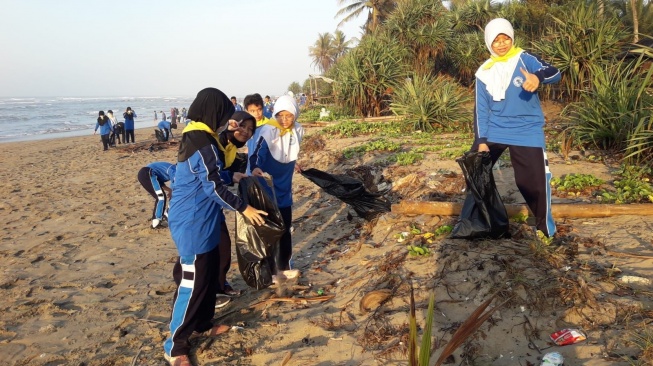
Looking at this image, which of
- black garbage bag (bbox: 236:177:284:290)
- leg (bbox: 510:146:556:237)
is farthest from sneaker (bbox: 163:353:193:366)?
leg (bbox: 510:146:556:237)

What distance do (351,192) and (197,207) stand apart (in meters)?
2.20

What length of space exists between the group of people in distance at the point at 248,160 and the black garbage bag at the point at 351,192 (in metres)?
0.48

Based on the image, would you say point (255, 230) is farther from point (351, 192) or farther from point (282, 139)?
point (351, 192)

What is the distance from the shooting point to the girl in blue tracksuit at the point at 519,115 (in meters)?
3.46

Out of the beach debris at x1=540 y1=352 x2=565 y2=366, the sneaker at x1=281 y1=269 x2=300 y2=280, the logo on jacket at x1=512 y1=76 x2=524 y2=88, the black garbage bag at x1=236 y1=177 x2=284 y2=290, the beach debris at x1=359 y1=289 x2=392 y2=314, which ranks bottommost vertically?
the sneaker at x1=281 y1=269 x2=300 y2=280

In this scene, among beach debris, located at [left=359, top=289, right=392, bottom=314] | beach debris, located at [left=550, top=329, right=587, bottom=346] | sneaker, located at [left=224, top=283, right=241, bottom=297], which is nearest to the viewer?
beach debris, located at [left=550, top=329, right=587, bottom=346]

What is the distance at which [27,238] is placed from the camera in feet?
20.6

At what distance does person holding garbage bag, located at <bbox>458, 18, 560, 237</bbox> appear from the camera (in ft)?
11.3

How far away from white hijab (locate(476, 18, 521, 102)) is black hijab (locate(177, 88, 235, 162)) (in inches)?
79.8

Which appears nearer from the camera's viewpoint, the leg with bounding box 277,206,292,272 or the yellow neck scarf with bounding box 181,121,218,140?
the yellow neck scarf with bounding box 181,121,218,140

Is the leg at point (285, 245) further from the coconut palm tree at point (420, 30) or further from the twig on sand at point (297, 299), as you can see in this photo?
the coconut palm tree at point (420, 30)

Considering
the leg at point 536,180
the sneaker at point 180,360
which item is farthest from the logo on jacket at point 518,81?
the sneaker at point 180,360

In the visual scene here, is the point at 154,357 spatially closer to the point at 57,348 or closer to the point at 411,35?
the point at 57,348

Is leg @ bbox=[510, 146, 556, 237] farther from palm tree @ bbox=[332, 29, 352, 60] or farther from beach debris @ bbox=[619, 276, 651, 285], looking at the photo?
palm tree @ bbox=[332, 29, 352, 60]
